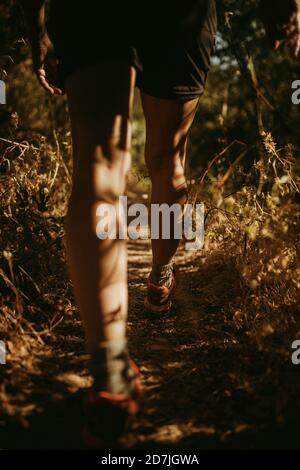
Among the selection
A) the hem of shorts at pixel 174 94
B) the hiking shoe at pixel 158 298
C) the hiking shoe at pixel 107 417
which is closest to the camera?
the hiking shoe at pixel 107 417

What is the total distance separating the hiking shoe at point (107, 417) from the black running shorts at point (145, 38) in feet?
2.85

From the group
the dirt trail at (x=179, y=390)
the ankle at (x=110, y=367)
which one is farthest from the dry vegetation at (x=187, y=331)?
the ankle at (x=110, y=367)

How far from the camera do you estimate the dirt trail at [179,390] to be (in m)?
1.18

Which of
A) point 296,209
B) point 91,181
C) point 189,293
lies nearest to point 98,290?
point 91,181

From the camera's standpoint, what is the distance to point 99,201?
45.4 inches

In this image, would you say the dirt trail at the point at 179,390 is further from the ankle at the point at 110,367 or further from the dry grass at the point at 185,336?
the ankle at the point at 110,367

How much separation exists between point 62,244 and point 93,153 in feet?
2.49

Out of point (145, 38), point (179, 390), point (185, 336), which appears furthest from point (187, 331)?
point (145, 38)

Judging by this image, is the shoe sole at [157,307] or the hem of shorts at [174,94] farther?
the shoe sole at [157,307]

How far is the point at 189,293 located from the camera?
2082mm

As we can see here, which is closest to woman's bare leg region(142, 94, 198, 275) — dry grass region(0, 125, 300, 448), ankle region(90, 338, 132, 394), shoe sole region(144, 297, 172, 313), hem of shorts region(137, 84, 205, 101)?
hem of shorts region(137, 84, 205, 101)

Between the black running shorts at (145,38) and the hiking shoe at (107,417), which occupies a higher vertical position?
the black running shorts at (145,38)

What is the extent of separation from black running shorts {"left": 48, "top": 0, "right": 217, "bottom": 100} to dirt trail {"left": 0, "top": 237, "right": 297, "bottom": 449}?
34.8 inches

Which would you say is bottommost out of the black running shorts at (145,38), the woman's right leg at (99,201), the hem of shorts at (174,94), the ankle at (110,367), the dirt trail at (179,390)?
the dirt trail at (179,390)
